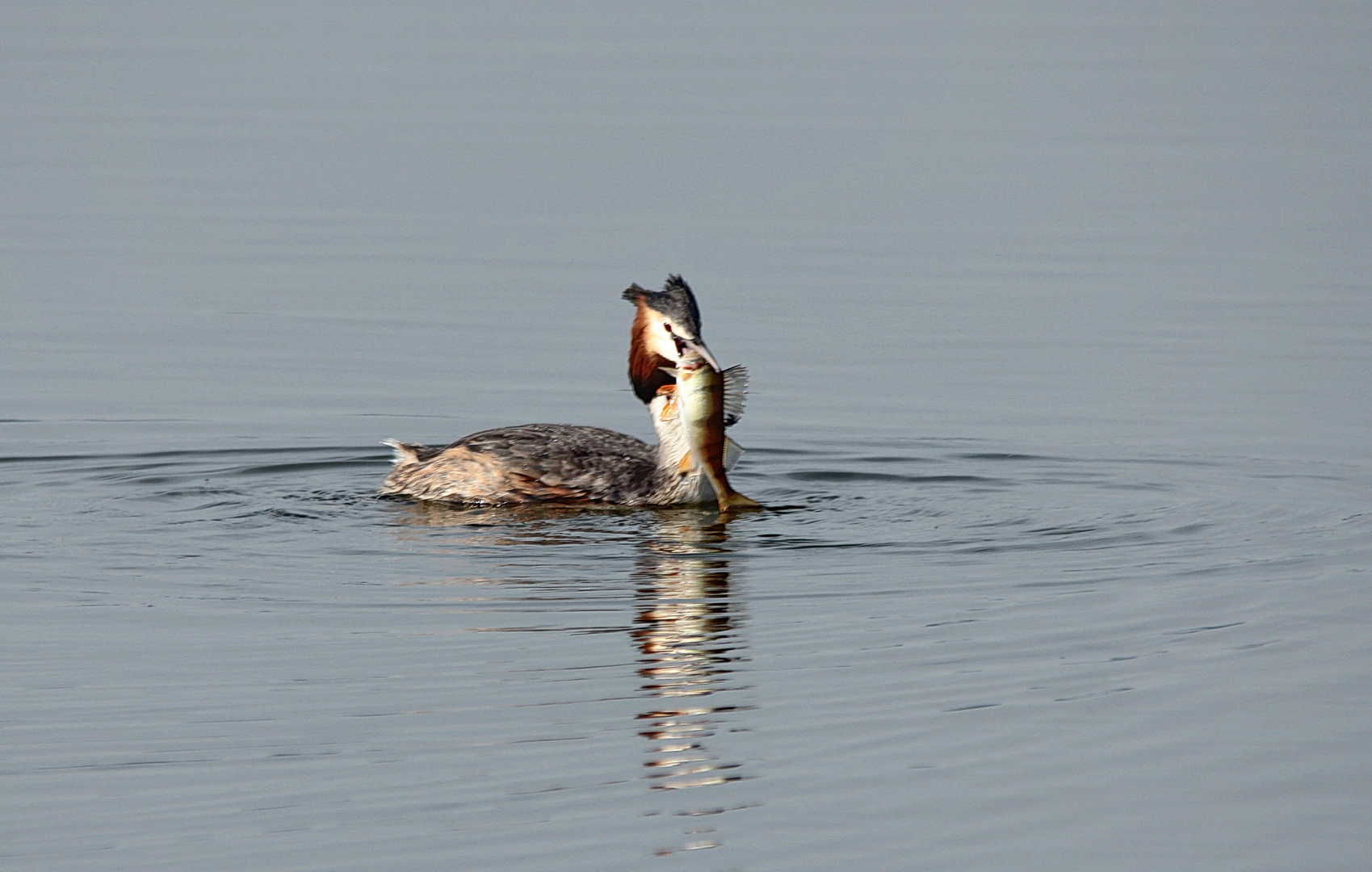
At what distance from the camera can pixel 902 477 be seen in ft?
44.6

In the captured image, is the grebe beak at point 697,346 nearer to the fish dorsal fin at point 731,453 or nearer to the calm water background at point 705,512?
the fish dorsal fin at point 731,453

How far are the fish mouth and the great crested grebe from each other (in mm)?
41

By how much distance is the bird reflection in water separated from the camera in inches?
298

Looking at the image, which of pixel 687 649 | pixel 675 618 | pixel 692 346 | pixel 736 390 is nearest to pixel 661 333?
pixel 692 346

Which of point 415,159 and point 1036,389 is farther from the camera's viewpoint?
point 415,159

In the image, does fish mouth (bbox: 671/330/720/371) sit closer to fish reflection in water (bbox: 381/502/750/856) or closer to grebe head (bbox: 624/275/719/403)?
grebe head (bbox: 624/275/719/403)

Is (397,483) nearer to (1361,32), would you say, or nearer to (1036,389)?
(1036,389)

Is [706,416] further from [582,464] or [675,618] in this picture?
[675,618]

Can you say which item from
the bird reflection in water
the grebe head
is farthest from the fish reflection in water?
the grebe head

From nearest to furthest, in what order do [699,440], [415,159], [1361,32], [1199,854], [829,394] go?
[1199,854] < [699,440] < [829,394] < [415,159] < [1361,32]

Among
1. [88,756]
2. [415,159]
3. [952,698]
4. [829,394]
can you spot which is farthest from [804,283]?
[88,756]

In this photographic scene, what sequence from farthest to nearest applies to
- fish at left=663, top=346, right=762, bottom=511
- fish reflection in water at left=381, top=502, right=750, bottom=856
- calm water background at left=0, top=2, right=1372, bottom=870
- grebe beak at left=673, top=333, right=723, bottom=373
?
grebe beak at left=673, top=333, right=723, bottom=373 < fish at left=663, top=346, right=762, bottom=511 < fish reflection in water at left=381, top=502, right=750, bottom=856 < calm water background at left=0, top=2, right=1372, bottom=870

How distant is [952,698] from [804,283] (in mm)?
11326

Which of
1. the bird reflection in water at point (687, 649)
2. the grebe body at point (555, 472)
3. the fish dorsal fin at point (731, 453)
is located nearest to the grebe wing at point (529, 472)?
the grebe body at point (555, 472)
